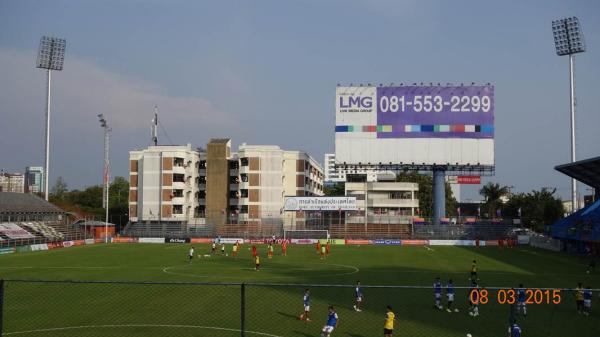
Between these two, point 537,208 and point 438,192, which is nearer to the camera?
point 438,192

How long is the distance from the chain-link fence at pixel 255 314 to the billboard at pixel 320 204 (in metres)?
60.0

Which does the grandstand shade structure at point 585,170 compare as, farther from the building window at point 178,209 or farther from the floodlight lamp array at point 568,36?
the building window at point 178,209

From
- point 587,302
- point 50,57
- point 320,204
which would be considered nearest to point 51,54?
point 50,57

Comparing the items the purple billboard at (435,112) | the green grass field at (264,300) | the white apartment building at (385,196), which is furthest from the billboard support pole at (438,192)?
the green grass field at (264,300)

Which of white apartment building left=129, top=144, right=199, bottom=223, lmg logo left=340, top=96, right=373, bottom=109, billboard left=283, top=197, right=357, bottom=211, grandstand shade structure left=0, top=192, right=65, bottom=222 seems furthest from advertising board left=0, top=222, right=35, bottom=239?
lmg logo left=340, top=96, right=373, bottom=109

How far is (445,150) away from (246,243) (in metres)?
36.1

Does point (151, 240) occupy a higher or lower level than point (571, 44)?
lower

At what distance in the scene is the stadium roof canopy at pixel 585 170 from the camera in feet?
231

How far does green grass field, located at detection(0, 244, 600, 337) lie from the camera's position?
79.8 feet

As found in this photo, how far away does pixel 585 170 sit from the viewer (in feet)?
246

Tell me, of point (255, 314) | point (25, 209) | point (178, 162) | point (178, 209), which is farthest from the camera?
point (178, 162)

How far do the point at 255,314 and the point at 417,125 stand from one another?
67991 mm

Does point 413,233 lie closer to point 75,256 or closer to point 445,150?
point 445,150

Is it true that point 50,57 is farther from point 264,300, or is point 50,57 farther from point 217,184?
point 264,300
